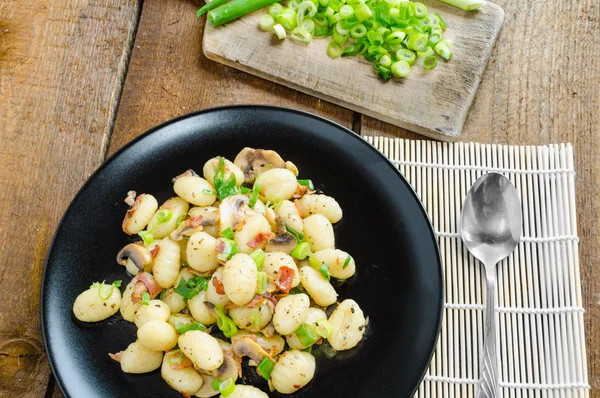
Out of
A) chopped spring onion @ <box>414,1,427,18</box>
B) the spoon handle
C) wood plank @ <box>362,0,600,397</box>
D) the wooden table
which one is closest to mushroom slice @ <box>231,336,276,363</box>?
the spoon handle

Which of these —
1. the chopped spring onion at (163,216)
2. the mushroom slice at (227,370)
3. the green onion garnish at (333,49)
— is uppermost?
the green onion garnish at (333,49)

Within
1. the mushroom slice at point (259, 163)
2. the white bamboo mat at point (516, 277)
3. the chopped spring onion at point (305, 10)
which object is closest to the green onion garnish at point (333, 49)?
the chopped spring onion at point (305, 10)

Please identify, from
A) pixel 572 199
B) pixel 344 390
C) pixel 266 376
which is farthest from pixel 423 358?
pixel 572 199

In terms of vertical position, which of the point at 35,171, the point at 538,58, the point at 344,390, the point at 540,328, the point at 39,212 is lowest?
the point at 344,390

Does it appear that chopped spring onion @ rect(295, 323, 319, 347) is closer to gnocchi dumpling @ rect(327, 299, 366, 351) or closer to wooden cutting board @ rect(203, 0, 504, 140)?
gnocchi dumpling @ rect(327, 299, 366, 351)

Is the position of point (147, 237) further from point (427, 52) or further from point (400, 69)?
point (427, 52)

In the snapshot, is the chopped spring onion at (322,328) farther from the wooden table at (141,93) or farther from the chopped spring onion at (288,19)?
the chopped spring onion at (288,19)

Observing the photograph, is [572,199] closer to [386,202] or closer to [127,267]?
[386,202]
